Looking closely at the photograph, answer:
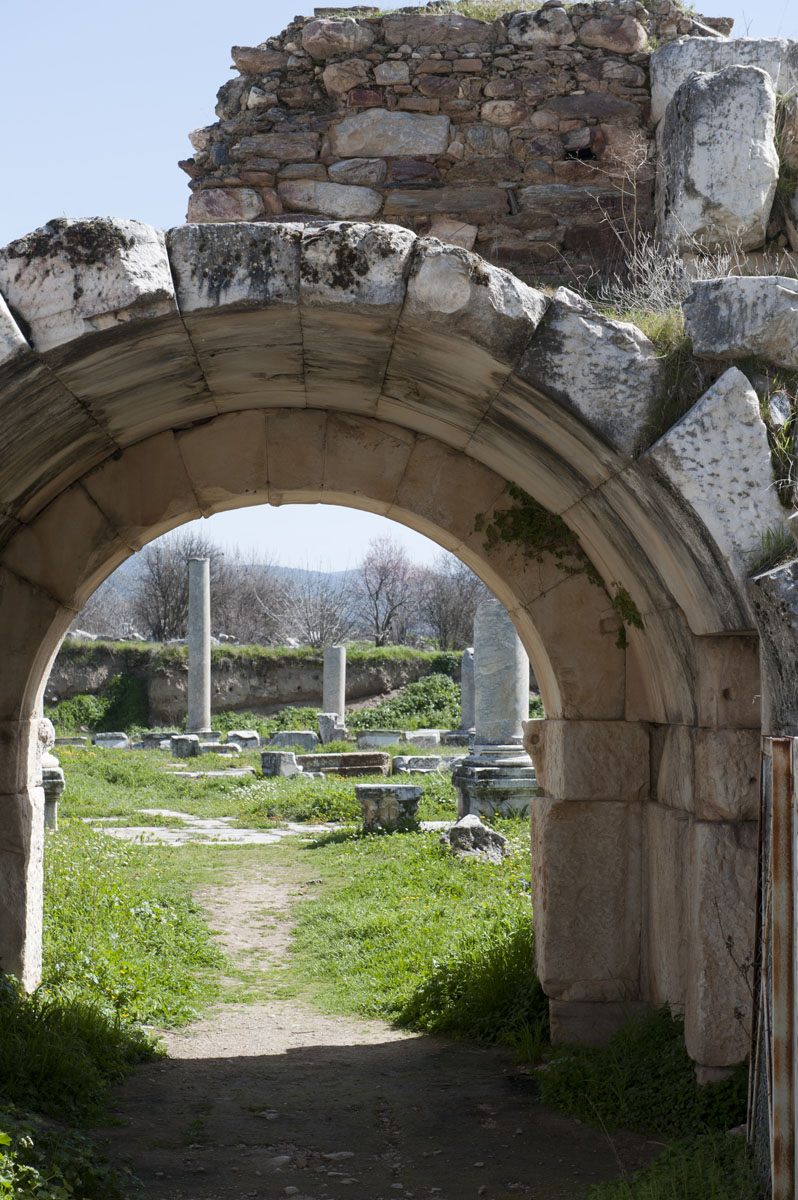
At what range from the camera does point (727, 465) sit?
3.79 metres

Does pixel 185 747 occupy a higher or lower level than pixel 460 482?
lower

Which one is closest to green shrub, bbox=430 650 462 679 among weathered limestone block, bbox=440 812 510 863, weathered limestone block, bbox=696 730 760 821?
weathered limestone block, bbox=440 812 510 863

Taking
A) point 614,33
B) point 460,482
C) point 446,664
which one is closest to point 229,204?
point 460,482

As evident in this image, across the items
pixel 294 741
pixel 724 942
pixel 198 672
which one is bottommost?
pixel 294 741

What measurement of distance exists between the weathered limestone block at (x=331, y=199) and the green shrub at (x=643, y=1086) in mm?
4718

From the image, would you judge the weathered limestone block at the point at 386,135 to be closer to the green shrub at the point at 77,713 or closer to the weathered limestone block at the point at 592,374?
the weathered limestone block at the point at 592,374

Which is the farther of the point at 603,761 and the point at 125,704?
the point at 125,704

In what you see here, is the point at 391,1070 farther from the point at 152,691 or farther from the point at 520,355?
the point at 152,691

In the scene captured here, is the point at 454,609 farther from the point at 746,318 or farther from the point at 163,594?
the point at 746,318

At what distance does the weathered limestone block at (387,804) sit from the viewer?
12.5m

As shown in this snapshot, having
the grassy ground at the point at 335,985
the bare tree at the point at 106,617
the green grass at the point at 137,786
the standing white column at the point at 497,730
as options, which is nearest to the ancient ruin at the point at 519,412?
the grassy ground at the point at 335,985

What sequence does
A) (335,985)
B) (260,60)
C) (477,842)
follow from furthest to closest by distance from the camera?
(477,842), (335,985), (260,60)

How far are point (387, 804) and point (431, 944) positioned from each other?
563 cm

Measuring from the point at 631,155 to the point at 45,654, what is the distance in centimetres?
448
